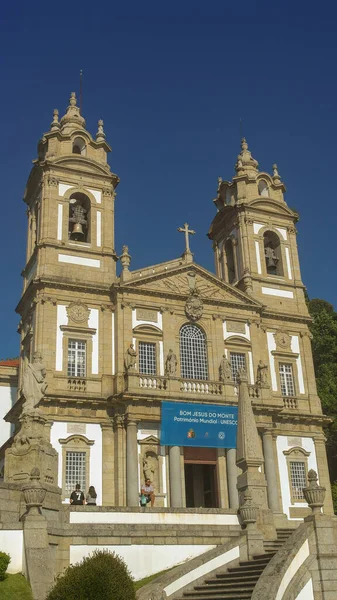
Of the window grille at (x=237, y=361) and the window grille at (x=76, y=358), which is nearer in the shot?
the window grille at (x=76, y=358)

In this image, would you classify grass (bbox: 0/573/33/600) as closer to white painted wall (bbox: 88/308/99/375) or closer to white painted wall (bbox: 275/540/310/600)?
white painted wall (bbox: 275/540/310/600)

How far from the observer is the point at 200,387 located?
29.1 m

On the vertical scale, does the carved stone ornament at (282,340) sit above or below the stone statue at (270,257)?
below

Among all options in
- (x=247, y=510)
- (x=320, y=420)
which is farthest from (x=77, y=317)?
(x=247, y=510)

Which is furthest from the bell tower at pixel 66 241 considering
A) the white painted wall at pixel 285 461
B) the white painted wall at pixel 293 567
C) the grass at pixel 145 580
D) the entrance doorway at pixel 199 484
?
the white painted wall at pixel 293 567

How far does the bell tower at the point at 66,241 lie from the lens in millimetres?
29000

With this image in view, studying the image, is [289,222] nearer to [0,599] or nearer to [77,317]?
[77,317]

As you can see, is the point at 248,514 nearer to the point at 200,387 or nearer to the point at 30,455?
the point at 30,455

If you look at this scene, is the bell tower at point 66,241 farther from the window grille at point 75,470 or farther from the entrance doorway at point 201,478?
the entrance doorway at point 201,478

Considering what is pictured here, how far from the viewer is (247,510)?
56.6 feet

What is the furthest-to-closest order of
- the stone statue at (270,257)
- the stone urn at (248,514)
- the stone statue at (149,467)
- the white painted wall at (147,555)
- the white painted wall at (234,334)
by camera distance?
the stone statue at (270,257)
the white painted wall at (234,334)
the stone statue at (149,467)
the stone urn at (248,514)
the white painted wall at (147,555)

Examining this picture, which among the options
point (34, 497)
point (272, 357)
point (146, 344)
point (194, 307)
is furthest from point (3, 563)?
point (272, 357)

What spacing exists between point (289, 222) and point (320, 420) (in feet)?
34.7

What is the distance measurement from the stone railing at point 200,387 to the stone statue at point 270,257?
29.0 ft
